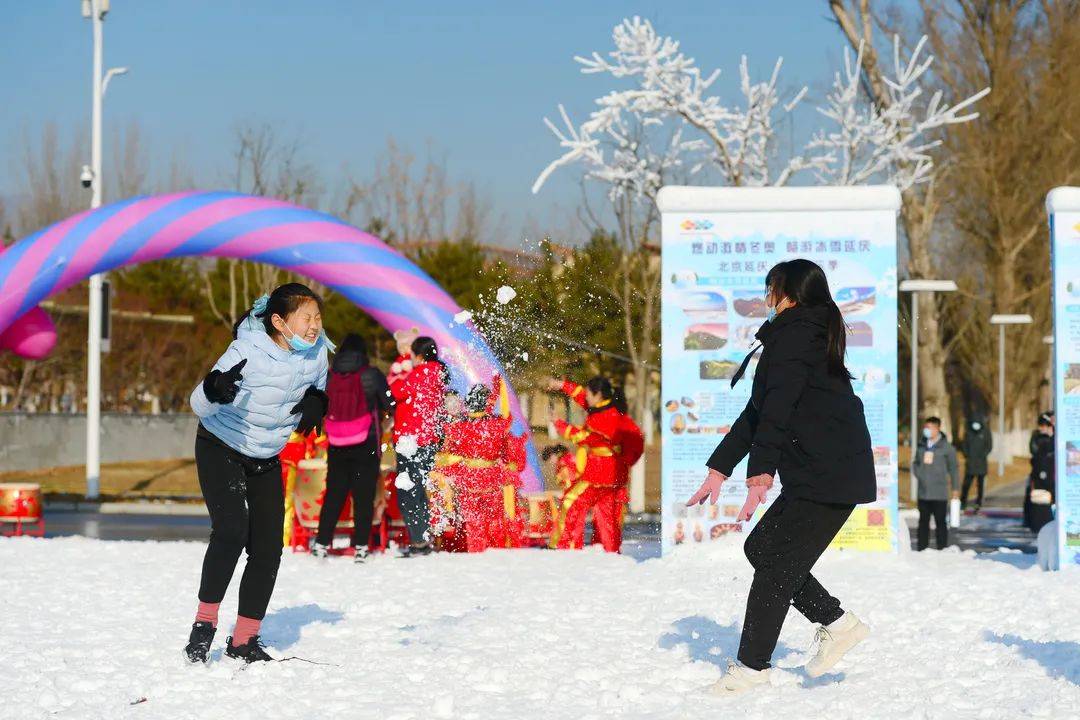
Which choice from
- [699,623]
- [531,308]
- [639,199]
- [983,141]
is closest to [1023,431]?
[983,141]

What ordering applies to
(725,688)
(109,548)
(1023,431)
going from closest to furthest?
(725,688)
(109,548)
(1023,431)

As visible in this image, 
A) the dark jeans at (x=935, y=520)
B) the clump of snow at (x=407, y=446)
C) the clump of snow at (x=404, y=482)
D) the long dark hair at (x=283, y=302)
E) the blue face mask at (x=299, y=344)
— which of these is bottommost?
the dark jeans at (x=935, y=520)

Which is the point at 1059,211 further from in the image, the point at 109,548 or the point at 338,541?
the point at 109,548

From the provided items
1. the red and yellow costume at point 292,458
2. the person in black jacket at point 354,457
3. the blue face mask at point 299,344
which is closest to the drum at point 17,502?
the red and yellow costume at point 292,458

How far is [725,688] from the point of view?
5.66 metres

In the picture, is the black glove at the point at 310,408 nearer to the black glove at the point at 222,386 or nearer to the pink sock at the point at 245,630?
the black glove at the point at 222,386

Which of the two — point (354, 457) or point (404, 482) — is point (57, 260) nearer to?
point (354, 457)

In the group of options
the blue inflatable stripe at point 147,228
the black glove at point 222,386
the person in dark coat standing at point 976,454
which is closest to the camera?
the black glove at point 222,386

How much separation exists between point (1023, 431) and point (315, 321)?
46.8m

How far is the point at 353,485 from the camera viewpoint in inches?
416

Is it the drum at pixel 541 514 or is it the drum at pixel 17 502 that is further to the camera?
the drum at pixel 17 502

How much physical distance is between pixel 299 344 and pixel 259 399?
0.97 feet

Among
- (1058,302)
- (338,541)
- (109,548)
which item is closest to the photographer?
(1058,302)

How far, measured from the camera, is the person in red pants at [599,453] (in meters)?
10.9
